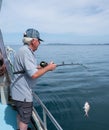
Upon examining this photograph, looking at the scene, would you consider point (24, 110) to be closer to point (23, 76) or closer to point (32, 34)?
point (23, 76)

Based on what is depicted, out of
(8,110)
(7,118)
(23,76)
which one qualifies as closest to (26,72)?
(23,76)

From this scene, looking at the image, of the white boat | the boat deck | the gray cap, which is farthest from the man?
the boat deck

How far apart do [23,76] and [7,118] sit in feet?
5.98

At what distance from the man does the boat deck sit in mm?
1027

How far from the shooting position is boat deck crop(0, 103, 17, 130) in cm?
490

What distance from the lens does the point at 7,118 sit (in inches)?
206

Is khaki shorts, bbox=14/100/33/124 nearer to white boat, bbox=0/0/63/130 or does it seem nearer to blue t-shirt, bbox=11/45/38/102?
blue t-shirt, bbox=11/45/38/102

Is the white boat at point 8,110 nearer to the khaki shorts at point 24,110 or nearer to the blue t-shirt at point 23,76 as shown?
the khaki shorts at point 24,110

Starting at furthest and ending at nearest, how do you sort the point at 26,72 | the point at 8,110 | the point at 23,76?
the point at 8,110
the point at 23,76
the point at 26,72

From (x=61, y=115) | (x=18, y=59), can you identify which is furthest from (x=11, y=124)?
(x=61, y=115)

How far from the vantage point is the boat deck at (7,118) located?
16.1 feet

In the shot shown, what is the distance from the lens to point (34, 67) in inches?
140

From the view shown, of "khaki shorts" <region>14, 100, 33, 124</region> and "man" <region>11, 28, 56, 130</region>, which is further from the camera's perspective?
"khaki shorts" <region>14, 100, 33, 124</region>

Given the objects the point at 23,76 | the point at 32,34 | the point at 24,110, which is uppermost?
the point at 32,34
